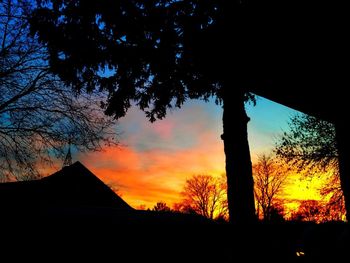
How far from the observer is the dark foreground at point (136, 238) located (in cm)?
471

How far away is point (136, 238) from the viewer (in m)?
5.32

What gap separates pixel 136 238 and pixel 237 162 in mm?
2996

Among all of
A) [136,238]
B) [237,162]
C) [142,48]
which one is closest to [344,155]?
[237,162]

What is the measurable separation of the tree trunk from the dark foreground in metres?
0.42

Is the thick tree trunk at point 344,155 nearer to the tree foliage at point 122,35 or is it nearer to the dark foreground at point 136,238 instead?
the dark foreground at point 136,238

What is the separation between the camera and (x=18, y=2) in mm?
10430

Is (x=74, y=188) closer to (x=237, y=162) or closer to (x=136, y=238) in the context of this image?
(x=237, y=162)

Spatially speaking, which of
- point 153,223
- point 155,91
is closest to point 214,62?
point 153,223

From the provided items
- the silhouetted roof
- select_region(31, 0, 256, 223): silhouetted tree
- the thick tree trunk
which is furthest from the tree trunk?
the silhouetted roof

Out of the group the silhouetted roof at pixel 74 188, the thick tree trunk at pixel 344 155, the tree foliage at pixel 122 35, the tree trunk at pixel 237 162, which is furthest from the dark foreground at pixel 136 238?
the silhouetted roof at pixel 74 188

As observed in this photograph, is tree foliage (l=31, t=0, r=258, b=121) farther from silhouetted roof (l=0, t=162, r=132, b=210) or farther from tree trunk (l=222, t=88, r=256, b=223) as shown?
silhouetted roof (l=0, t=162, r=132, b=210)

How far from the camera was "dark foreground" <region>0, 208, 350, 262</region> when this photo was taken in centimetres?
471

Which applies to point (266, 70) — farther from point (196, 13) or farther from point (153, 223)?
point (196, 13)

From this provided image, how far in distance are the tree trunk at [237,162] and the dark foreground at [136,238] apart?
42cm
